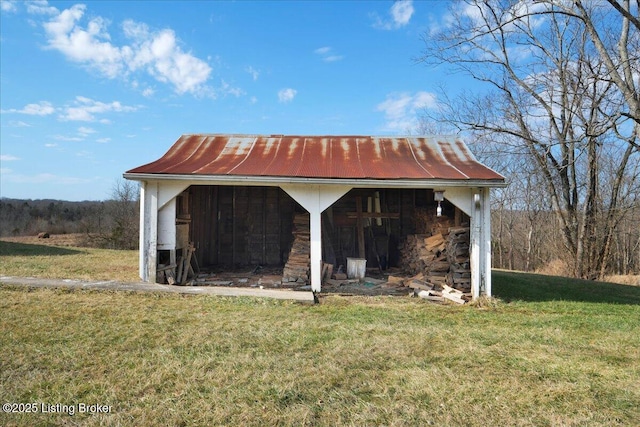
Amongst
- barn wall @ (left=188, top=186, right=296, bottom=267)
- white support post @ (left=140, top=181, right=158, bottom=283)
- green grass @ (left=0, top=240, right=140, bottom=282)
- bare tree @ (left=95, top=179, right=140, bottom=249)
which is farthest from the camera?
bare tree @ (left=95, top=179, right=140, bottom=249)

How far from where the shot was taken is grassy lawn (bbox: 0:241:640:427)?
10.7ft

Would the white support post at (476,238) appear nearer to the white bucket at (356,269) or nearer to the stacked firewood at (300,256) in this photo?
the white bucket at (356,269)

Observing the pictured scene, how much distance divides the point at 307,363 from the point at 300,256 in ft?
17.9

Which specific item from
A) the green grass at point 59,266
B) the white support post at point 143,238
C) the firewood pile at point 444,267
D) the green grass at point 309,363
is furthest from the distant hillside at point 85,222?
the firewood pile at point 444,267

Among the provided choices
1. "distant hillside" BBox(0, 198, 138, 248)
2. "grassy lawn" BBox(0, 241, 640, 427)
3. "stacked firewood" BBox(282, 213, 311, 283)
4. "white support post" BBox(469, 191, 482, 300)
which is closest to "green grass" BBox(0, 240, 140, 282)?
"grassy lawn" BBox(0, 241, 640, 427)

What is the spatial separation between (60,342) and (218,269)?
6.98 meters

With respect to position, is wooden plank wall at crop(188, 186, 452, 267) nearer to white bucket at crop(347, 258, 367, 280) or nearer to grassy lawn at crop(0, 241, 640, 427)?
white bucket at crop(347, 258, 367, 280)

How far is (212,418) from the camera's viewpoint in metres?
3.08

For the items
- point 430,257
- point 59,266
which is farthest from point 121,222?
point 430,257

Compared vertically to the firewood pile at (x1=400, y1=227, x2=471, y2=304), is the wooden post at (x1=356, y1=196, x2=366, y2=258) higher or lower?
higher

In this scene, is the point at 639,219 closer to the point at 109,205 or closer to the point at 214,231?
the point at 214,231

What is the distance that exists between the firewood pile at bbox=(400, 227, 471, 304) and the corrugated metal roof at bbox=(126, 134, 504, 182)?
165 cm

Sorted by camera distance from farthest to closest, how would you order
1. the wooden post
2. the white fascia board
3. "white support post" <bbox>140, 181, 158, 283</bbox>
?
1. the wooden post
2. "white support post" <bbox>140, 181, 158, 283</bbox>
3. the white fascia board

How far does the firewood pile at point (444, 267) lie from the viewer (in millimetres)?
8383
